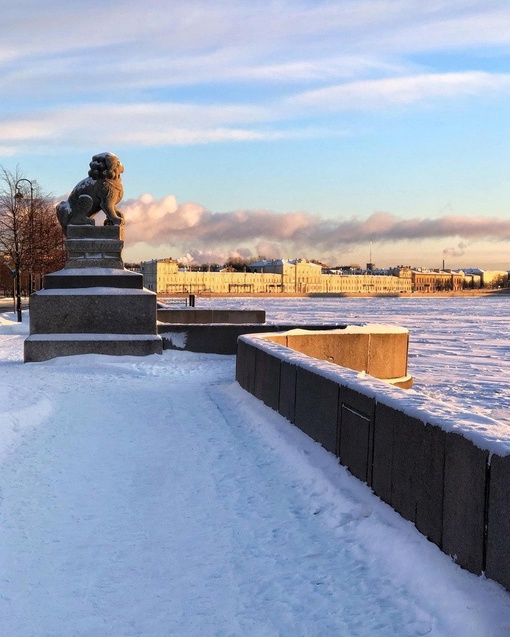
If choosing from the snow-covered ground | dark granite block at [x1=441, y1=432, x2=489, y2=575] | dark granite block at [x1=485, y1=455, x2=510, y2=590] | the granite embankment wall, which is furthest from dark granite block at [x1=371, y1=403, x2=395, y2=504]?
dark granite block at [x1=485, y1=455, x2=510, y2=590]

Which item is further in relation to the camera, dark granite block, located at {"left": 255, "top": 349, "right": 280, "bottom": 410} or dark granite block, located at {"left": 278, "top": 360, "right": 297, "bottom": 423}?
dark granite block, located at {"left": 255, "top": 349, "right": 280, "bottom": 410}

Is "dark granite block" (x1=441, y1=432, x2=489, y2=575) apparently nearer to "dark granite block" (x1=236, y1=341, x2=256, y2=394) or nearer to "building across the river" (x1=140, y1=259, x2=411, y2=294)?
"dark granite block" (x1=236, y1=341, x2=256, y2=394)

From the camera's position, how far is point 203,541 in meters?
4.54

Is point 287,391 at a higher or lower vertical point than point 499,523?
lower

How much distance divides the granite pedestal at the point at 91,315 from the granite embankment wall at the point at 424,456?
27.8 feet

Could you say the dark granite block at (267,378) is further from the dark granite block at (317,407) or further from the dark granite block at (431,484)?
the dark granite block at (431,484)

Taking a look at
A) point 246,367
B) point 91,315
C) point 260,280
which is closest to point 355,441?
point 246,367

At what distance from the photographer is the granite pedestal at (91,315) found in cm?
1480

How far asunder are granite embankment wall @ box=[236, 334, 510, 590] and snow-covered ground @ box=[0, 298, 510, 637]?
119 mm

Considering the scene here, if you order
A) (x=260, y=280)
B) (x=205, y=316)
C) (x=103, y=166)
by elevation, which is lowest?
(x=260, y=280)

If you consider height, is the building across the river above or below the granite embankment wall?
below

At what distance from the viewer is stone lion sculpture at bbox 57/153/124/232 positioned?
1662cm

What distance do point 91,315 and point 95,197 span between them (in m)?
3.25

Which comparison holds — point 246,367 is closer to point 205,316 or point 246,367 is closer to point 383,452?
point 383,452
